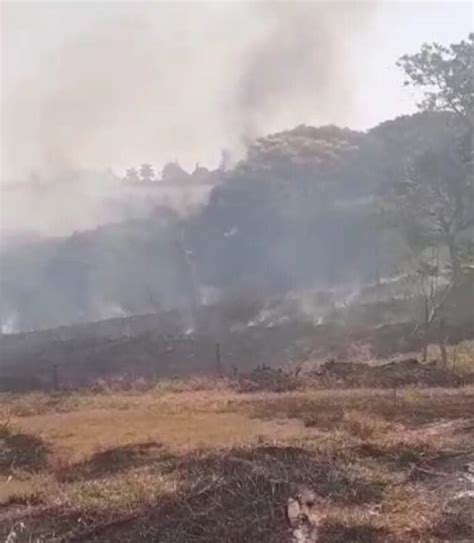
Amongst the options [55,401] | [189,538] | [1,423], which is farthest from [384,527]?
[55,401]

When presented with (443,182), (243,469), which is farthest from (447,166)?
(243,469)

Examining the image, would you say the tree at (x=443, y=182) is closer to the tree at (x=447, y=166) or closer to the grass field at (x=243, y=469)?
the tree at (x=447, y=166)

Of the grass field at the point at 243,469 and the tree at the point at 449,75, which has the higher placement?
the tree at the point at 449,75

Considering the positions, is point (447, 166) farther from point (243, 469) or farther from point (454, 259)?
point (243, 469)

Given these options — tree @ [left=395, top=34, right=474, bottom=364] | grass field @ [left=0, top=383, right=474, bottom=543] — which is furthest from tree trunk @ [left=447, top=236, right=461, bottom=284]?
grass field @ [left=0, top=383, right=474, bottom=543]

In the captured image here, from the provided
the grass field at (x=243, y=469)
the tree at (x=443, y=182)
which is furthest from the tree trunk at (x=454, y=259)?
the grass field at (x=243, y=469)

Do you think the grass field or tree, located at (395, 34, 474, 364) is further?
tree, located at (395, 34, 474, 364)

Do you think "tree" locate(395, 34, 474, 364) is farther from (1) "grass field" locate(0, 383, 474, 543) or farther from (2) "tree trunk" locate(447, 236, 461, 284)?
(1) "grass field" locate(0, 383, 474, 543)

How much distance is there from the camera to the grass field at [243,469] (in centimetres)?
887

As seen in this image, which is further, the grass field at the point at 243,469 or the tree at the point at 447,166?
the tree at the point at 447,166

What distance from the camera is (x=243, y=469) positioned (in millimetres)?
10312

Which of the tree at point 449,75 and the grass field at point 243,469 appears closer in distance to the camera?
the grass field at point 243,469

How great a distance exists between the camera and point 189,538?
8.53 meters

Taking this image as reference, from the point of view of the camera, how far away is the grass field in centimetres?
887
